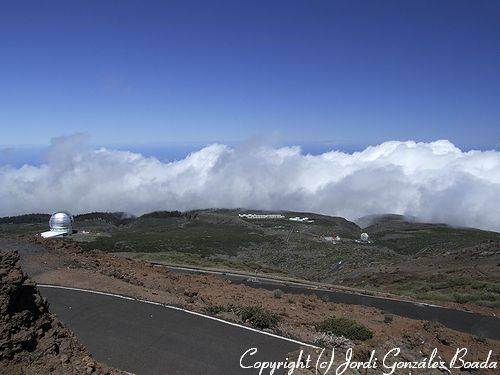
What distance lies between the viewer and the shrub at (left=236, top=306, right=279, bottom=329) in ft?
37.8

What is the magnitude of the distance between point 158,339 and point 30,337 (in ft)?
11.3

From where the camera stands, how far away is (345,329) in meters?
11.7

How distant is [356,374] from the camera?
28.1 ft

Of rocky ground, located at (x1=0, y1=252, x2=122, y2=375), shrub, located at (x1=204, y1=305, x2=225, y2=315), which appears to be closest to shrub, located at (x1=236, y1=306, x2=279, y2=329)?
shrub, located at (x1=204, y1=305, x2=225, y2=315)

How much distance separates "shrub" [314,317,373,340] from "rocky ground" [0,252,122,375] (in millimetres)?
6089

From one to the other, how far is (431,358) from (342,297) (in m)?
10.2

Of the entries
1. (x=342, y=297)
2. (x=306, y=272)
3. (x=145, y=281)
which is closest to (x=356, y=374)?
(x=145, y=281)

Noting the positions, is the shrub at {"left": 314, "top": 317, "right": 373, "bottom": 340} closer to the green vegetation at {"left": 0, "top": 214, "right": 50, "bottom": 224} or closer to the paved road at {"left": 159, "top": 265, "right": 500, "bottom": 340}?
the paved road at {"left": 159, "top": 265, "right": 500, "bottom": 340}

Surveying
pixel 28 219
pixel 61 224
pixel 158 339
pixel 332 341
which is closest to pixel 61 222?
pixel 61 224

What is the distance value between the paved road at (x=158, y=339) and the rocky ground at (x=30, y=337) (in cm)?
159

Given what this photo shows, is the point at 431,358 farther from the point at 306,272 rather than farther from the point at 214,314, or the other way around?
the point at 306,272

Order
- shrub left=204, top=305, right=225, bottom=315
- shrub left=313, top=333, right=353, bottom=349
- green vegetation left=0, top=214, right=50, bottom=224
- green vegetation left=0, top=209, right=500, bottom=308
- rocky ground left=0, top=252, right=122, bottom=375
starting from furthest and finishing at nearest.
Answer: green vegetation left=0, top=214, right=50, bottom=224
green vegetation left=0, top=209, right=500, bottom=308
shrub left=204, top=305, right=225, bottom=315
shrub left=313, top=333, right=353, bottom=349
rocky ground left=0, top=252, right=122, bottom=375

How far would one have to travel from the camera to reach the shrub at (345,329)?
11469 mm

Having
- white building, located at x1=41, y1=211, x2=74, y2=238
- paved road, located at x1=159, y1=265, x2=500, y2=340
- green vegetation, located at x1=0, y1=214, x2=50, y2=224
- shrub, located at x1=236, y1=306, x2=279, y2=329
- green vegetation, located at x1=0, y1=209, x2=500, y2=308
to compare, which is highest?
white building, located at x1=41, y1=211, x2=74, y2=238
